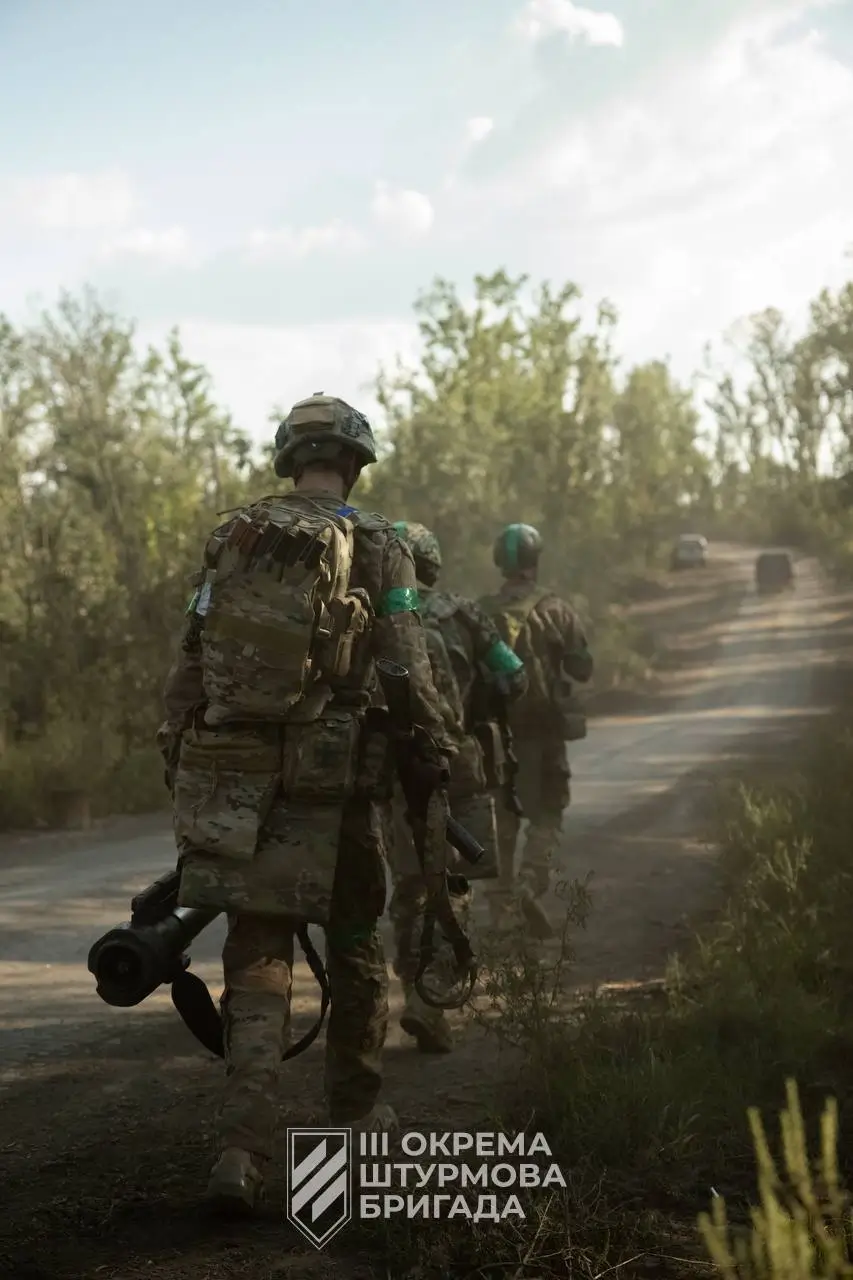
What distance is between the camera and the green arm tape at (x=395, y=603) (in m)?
4.14

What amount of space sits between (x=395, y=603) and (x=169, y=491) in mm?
18002

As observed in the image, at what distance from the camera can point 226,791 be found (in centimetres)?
385

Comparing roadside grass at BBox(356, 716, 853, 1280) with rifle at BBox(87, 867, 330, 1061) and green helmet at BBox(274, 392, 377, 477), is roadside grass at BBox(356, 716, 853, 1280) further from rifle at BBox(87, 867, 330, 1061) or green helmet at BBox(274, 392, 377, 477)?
green helmet at BBox(274, 392, 377, 477)

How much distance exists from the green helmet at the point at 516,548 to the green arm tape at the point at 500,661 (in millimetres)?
1316

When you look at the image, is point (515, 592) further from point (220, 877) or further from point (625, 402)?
point (625, 402)

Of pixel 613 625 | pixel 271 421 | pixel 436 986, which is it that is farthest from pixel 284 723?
pixel 613 625

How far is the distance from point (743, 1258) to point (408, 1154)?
Answer: 1.98 m

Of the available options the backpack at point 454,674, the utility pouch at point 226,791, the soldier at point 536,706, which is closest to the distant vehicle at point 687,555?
the soldier at point 536,706

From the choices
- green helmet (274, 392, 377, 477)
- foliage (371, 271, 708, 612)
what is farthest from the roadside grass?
foliage (371, 271, 708, 612)

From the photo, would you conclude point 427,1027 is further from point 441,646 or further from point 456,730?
point 441,646

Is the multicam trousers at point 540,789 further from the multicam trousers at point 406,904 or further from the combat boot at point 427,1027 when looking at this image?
the combat boot at point 427,1027

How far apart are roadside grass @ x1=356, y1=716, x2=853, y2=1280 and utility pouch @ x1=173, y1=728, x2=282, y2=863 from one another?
3.62 ft

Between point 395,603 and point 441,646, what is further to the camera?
point 441,646

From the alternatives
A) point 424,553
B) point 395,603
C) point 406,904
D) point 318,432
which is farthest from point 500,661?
point 318,432
